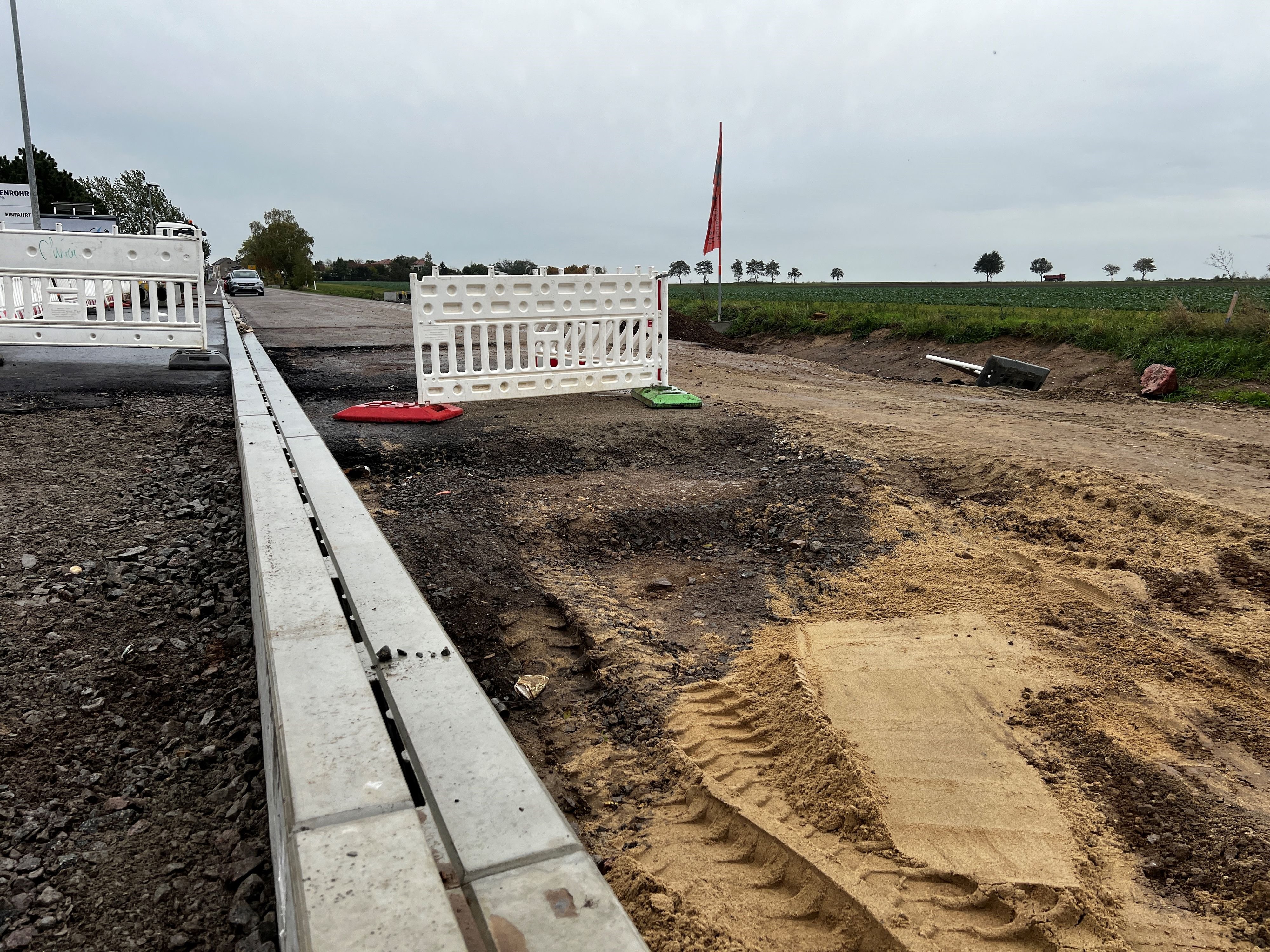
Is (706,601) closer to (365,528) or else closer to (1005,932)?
(365,528)

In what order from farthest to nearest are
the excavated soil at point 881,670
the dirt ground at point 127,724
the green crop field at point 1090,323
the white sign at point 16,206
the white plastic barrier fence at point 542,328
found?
the white sign at point 16,206 < the green crop field at point 1090,323 < the white plastic barrier fence at point 542,328 < the excavated soil at point 881,670 < the dirt ground at point 127,724

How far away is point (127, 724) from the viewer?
2.78 meters

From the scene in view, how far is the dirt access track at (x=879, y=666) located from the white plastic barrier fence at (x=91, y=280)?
15.8 ft

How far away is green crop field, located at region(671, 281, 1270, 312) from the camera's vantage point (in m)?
25.0

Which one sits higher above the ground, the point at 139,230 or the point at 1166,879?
the point at 139,230

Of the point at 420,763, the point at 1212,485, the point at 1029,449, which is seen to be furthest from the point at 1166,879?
the point at 1029,449

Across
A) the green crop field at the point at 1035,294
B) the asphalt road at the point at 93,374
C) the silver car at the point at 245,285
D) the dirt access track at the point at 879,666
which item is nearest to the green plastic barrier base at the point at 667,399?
the dirt access track at the point at 879,666

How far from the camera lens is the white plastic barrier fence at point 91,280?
9336mm

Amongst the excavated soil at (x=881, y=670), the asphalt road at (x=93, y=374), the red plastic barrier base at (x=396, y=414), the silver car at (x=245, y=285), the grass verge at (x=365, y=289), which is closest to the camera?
the excavated soil at (x=881, y=670)

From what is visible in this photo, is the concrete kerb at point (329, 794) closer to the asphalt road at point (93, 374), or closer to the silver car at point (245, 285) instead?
the asphalt road at point (93, 374)

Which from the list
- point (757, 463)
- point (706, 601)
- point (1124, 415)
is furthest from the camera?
point (1124, 415)

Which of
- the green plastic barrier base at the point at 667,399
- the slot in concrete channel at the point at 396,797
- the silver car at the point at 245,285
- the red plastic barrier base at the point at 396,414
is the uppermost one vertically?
the silver car at the point at 245,285

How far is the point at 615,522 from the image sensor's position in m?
5.32

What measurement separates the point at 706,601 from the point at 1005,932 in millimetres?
2311
